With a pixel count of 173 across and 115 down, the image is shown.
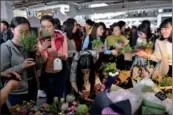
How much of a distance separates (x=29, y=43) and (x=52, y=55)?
462mm

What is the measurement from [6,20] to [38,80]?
0.55 metres

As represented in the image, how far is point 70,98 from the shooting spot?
134 centimetres

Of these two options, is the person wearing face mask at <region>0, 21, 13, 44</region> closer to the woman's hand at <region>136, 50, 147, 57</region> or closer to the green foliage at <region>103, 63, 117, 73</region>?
the green foliage at <region>103, 63, 117, 73</region>

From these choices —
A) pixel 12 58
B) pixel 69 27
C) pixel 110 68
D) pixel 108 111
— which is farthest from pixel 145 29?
pixel 108 111

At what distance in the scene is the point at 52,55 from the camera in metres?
1.80

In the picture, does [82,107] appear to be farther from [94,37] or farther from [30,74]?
[94,37]

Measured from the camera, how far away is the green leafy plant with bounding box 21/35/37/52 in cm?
133

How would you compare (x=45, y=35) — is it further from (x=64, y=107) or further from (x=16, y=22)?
(x=64, y=107)

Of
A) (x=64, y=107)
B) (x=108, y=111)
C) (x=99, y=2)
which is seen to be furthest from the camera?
(x=99, y=2)

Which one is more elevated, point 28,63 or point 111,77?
point 28,63

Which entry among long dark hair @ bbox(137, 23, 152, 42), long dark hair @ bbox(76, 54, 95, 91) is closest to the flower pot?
long dark hair @ bbox(76, 54, 95, 91)

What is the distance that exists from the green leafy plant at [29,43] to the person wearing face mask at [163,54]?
0.85 meters

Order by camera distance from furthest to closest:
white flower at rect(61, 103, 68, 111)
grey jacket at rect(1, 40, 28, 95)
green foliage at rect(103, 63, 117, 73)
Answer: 1. green foliage at rect(103, 63, 117, 73)
2. grey jacket at rect(1, 40, 28, 95)
3. white flower at rect(61, 103, 68, 111)

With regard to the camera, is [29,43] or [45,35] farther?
[45,35]
